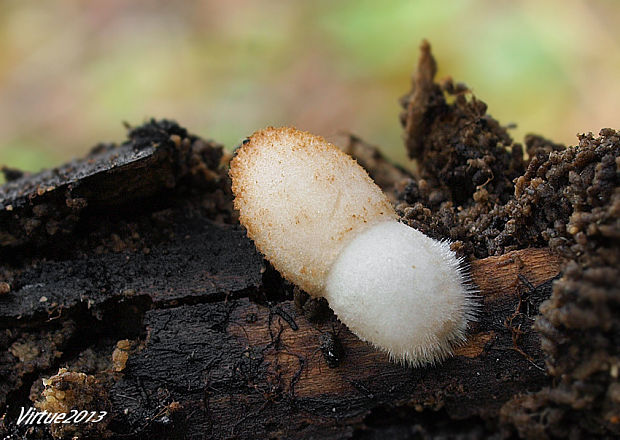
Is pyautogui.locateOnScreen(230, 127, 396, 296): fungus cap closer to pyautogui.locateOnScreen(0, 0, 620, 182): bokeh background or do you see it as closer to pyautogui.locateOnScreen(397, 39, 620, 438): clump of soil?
pyautogui.locateOnScreen(397, 39, 620, 438): clump of soil

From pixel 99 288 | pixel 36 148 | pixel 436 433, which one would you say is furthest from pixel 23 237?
pixel 36 148

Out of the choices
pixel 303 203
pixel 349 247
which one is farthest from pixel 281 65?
pixel 349 247

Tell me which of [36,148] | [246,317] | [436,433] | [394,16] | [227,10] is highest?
[227,10]

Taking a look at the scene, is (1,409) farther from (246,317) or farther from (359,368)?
(359,368)

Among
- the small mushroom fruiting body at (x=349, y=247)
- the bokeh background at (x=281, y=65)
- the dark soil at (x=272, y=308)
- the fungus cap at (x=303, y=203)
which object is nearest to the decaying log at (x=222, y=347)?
the dark soil at (x=272, y=308)

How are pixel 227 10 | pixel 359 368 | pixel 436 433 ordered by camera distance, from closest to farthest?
pixel 436 433 < pixel 359 368 < pixel 227 10

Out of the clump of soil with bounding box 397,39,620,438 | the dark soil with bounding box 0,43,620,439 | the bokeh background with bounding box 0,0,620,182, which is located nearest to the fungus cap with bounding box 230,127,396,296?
the dark soil with bounding box 0,43,620,439
